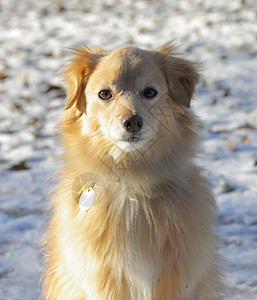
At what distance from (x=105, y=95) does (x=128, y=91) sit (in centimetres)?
15

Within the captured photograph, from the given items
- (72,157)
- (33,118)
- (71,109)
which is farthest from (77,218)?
(33,118)

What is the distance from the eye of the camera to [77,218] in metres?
2.81

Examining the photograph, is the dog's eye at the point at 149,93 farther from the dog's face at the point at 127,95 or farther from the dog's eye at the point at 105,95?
the dog's eye at the point at 105,95

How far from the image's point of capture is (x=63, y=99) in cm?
670

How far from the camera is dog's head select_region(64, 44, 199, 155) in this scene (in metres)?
2.68

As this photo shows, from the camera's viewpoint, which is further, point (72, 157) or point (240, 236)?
point (240, 236)

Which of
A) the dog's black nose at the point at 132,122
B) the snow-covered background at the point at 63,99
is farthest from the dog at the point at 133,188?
the snow-covered background at the point at 63,99

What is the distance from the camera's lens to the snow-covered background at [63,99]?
383cm

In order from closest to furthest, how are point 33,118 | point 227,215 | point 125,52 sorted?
point 125,52 → point 227,215 → point 33,118

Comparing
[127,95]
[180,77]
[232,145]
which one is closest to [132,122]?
[127,95]

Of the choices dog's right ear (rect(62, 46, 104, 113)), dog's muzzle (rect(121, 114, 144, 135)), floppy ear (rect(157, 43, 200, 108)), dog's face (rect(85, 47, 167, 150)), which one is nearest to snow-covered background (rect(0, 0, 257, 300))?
dog's right ear (rect(62, 46, 104, 113))

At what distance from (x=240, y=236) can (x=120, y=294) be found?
4.96 ft

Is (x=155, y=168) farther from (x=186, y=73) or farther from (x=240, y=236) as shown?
(x=240, y=236)

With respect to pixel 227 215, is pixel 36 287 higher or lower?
lower
